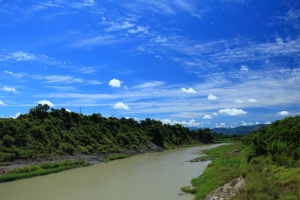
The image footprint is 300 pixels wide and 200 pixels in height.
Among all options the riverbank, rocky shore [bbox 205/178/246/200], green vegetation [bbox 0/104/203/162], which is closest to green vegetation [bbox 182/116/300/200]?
rocky shore [bbox 205/178/246/200]

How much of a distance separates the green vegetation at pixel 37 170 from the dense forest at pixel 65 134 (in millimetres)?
4292

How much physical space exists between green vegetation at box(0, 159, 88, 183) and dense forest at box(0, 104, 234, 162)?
4292 mm

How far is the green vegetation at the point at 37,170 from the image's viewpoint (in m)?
27.5

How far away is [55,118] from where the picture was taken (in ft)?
178

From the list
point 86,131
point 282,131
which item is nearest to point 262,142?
point 282,131

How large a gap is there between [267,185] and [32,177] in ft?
82.0

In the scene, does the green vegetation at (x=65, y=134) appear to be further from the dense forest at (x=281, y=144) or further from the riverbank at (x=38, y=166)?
the dense forest at (x=281, y=144)

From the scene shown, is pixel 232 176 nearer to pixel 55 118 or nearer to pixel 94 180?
pixel 94 180

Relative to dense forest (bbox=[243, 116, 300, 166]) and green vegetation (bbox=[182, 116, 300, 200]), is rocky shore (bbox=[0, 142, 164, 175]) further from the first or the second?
dense forest (bbox=[243, 116, 300, 166])

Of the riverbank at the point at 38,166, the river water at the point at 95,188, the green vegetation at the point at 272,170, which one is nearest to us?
the green vegetation at the point at 272,170

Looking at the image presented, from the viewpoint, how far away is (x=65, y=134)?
49875mm

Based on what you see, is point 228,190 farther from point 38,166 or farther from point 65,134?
point 65,134

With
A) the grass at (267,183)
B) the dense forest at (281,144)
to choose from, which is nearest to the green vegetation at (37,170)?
the grass at (267,183)

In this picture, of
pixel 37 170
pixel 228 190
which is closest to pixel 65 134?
pixel 37 170
